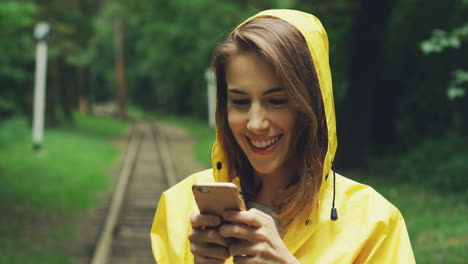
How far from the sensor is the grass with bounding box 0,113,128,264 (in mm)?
8211

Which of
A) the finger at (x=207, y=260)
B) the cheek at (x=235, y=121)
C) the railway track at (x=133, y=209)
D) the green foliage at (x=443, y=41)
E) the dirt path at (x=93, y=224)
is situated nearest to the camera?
the finger at (x=207, y=260)

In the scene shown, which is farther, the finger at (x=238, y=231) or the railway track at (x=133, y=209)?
the railway track at (x=133, y=209)

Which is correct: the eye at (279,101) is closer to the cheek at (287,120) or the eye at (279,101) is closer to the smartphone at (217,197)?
the cheek at (287,120)

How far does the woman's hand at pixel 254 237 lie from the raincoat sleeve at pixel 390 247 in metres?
0.31

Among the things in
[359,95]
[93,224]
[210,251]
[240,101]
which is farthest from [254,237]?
[359,95]

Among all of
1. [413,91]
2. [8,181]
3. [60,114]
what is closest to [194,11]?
[60,114]

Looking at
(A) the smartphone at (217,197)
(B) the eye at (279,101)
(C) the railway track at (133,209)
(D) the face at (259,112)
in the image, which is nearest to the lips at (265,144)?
(D) the face at (259,112)

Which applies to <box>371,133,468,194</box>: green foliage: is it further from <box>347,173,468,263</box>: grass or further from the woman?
the woman

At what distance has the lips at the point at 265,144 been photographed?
6.33 feet

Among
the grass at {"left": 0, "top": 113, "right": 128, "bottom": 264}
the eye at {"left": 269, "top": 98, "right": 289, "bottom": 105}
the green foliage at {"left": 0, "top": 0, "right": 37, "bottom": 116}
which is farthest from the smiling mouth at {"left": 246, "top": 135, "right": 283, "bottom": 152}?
the green foliage at {"left": 0, "top": 0, "right": 37, "bottom": 116}

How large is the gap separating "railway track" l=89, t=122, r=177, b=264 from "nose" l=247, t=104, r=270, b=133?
18.8 ft

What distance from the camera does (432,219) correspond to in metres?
8.63

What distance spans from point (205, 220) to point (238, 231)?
0.10m

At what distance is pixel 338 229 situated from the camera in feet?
6.27
